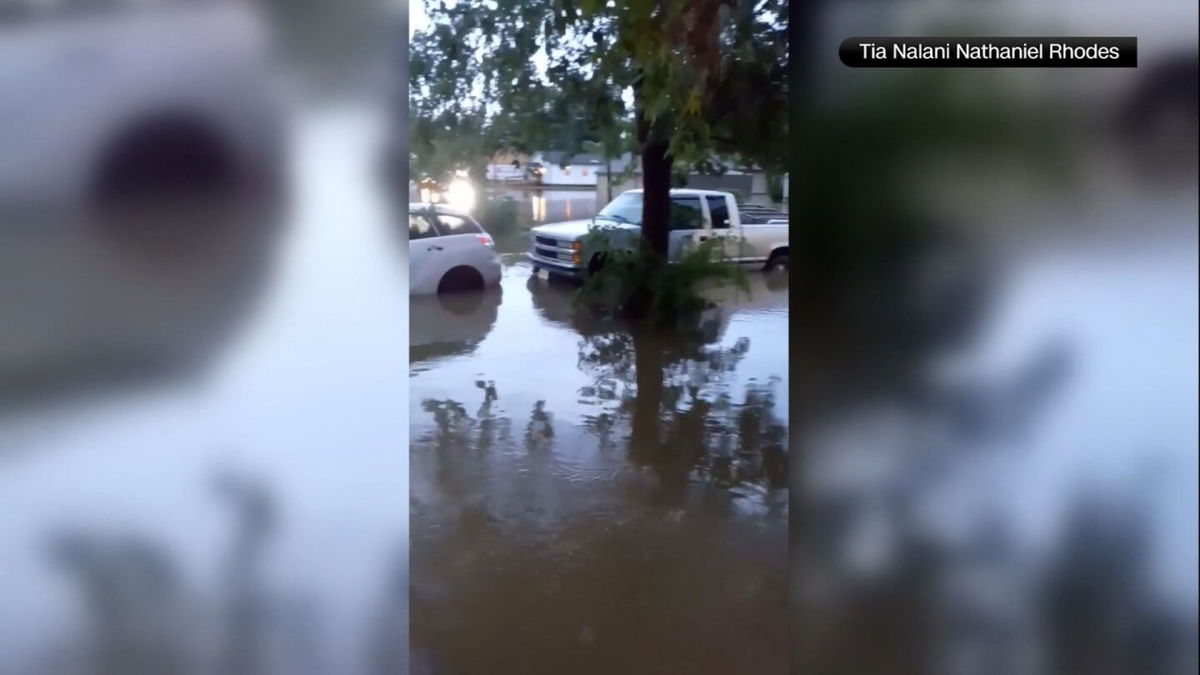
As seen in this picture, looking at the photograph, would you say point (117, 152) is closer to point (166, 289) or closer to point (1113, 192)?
point (166, 289)

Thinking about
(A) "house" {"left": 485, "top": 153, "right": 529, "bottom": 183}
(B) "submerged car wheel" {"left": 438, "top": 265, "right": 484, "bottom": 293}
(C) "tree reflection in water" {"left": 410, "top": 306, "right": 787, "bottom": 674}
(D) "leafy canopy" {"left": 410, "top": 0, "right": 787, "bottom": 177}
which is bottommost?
(C) "tree reflection in water" {"left": 410, "top": 306, "right": 787, "bottom": 674}

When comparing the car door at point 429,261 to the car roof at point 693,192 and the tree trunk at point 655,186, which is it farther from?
the car roof at point 693,192

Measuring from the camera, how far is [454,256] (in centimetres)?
652

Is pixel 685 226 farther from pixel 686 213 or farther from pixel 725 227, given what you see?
pixel 725 227

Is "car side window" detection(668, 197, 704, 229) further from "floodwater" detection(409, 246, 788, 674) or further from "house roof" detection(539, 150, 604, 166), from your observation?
"house roof" detection(539, 150, 604, 166)

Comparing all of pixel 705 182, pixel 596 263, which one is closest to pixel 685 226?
pixel 705 182

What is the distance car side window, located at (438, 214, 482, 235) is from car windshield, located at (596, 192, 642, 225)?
55.5 inches

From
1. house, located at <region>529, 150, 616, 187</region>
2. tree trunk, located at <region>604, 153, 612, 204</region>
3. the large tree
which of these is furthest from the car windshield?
the large tree

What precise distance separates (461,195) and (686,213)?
212cm

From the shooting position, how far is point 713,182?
7.18 metres

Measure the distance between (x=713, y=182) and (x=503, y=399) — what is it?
231 cm

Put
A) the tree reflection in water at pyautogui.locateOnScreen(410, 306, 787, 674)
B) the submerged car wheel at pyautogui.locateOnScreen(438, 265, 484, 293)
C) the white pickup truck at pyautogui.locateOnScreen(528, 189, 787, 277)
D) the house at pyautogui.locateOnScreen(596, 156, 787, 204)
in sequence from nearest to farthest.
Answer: the tree reflection in water at pyautogui.locateOnScreen(410, 306, 787, 674)
the house at pyautogui.locateOnScreen(596, 156, 787, 204)
the submerged car wheel at pyautogui.locateOnScreen(438, 265, 484, 293)
the white pickup truck at pyautogui.locateOnScreen(528, 189, 787, 277)

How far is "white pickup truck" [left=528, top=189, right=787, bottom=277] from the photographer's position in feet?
23.9

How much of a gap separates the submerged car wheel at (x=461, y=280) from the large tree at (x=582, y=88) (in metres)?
0.96
